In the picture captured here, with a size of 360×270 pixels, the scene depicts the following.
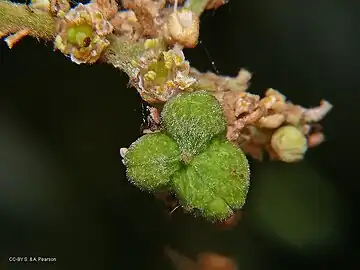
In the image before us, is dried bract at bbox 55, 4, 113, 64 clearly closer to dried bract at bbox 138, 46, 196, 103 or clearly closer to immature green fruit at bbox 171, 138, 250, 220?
dried bract at bbox 138, 46, 196, 103

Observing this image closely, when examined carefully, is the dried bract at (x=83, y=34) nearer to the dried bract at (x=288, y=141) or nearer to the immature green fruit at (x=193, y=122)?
the immature green fruit at (x=193, y=122)

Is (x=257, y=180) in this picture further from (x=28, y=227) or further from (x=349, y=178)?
(x=28, y=227)

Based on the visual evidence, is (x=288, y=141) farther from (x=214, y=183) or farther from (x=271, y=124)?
(x=214, y=183)

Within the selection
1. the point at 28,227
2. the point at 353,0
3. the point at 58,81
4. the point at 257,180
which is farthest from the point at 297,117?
the point at 28,227

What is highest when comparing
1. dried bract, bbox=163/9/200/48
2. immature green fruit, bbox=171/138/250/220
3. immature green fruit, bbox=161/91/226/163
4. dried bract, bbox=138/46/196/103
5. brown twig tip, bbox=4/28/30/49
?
dried bract, bbox=163/9/200/48

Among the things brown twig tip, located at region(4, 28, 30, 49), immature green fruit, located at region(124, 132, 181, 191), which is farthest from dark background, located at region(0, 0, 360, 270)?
immature green fruit, located at region(124, 132, 181, 191)

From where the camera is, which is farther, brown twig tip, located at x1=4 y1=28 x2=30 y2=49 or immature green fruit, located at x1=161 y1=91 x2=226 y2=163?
brown twig tip, located at x1=4 y1=28 x2=30 y2=49
